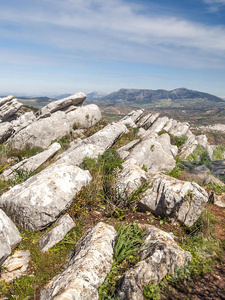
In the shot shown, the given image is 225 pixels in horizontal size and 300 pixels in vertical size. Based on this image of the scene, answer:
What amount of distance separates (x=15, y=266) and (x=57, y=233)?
1586mm

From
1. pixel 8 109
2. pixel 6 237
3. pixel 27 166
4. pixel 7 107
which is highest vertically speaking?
pixel 7 107

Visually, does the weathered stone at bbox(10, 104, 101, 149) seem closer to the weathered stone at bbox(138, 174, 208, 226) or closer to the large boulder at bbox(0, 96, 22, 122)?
the large boulder at bbox(0, 96, 22, 122)

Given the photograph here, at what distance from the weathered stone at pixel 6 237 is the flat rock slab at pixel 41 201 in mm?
711

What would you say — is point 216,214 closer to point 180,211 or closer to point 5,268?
point 180,211

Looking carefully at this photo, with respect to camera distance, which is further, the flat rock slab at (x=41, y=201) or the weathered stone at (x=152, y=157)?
the weathered stone at (x=152, y=157)

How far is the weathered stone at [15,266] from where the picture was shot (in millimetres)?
5726

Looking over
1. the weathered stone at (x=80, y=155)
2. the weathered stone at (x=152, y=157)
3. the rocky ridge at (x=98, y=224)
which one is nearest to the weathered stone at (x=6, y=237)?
the rocky ridge at (x=98, y=224)

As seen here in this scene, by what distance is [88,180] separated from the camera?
9.14 m

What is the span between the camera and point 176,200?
8203 mm

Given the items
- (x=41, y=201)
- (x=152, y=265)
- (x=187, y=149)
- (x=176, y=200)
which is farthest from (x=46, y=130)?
(x=152, y=265)

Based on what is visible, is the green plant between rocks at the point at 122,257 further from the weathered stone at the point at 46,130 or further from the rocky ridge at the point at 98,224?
the weathered stone at the point at 46,130

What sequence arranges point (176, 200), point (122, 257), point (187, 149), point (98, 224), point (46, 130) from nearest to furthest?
point (122, 257) < point (98, 224) < point (176, 200) < point (46, 130) < point (187, 149)

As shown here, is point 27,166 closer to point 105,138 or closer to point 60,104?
point 105,138

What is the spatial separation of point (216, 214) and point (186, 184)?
2407mm
